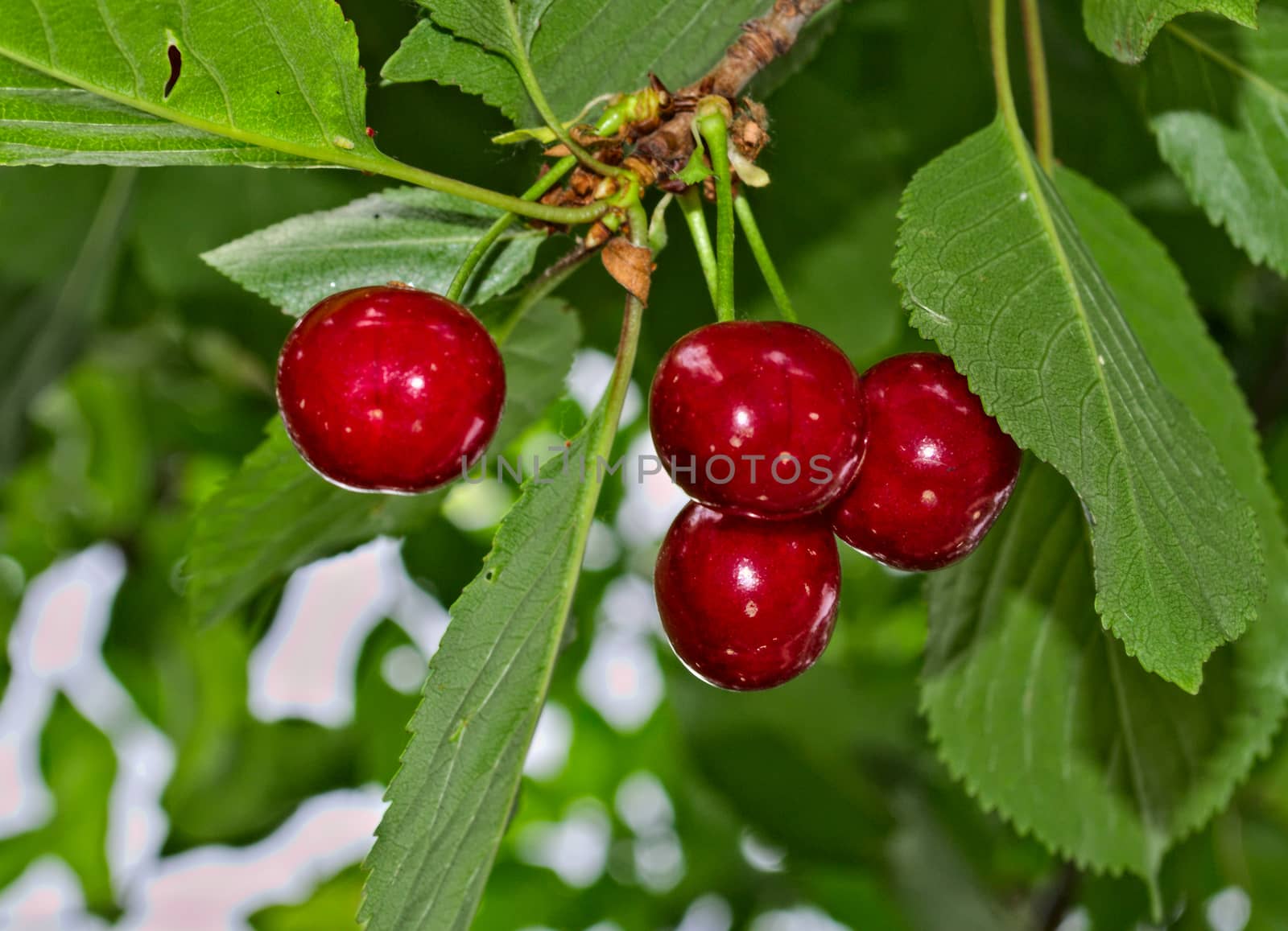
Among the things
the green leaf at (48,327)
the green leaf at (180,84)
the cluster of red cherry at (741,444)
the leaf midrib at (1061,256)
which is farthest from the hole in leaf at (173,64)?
the green leaf at (48,327)

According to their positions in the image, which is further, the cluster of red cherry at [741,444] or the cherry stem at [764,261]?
the cherry stem at [764,261]

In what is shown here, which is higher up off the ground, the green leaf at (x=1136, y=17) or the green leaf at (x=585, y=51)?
the green leaf at (x=1136, y=17)

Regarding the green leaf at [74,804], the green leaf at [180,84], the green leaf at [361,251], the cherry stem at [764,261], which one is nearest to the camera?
the green leaf at [180,84]

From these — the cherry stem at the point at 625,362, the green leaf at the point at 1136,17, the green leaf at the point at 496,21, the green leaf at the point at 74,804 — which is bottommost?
the green leaf at the point at 74,804

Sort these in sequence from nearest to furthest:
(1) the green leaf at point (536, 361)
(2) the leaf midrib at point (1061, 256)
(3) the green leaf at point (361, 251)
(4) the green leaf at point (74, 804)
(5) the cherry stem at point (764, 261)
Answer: (2) the leaf midrib at point (1061, 256)
(5) the cherry stem at point (764, 261)
(3) the green leaf at point (361, 251)
(1) the green leaf at point (536, 361)
(4) the green leaf at point (74, 804)

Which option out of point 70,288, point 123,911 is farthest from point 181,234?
point 123,911

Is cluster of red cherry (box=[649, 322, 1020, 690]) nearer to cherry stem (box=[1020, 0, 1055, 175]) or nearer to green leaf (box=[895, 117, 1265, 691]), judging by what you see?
green leaf (box=[895, 117, 1265, 691])

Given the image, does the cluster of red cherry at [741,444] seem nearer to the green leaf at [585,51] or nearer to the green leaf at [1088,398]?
the green leaf at [1088,398]

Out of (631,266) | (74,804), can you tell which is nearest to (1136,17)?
(631,266)
